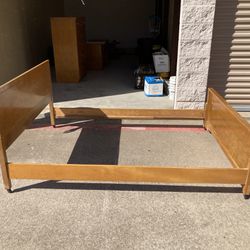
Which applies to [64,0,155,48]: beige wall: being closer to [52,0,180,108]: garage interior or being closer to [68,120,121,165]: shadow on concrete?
[52,0,180,108]: garage interior

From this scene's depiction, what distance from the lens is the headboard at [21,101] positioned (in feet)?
9.52

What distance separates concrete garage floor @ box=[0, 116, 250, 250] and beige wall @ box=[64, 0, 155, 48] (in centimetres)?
929

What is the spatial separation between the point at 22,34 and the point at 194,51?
4488 mm

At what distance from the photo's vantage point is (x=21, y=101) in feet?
11.0

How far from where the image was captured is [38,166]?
2865mm

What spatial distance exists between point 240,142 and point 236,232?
95 centimetres

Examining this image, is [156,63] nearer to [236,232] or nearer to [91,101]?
[91,101]

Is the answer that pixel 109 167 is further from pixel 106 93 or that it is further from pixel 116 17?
pixel 116 17

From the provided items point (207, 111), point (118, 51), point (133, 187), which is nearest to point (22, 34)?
point (207, 111)

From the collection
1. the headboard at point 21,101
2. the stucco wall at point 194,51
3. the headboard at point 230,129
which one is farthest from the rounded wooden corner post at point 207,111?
the headboard at point 21,101

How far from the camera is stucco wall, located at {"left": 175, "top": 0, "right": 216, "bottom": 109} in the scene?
4.61 metres

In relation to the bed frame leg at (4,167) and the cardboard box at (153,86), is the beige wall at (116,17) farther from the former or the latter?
the bed frame leg at (4,167)

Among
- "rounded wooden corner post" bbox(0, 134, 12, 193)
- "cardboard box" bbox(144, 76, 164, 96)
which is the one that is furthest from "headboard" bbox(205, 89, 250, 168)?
"rounded wooden corner post" bbox(0, 134, 12, 193)

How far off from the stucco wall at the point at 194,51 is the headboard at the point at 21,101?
2.28 metres
